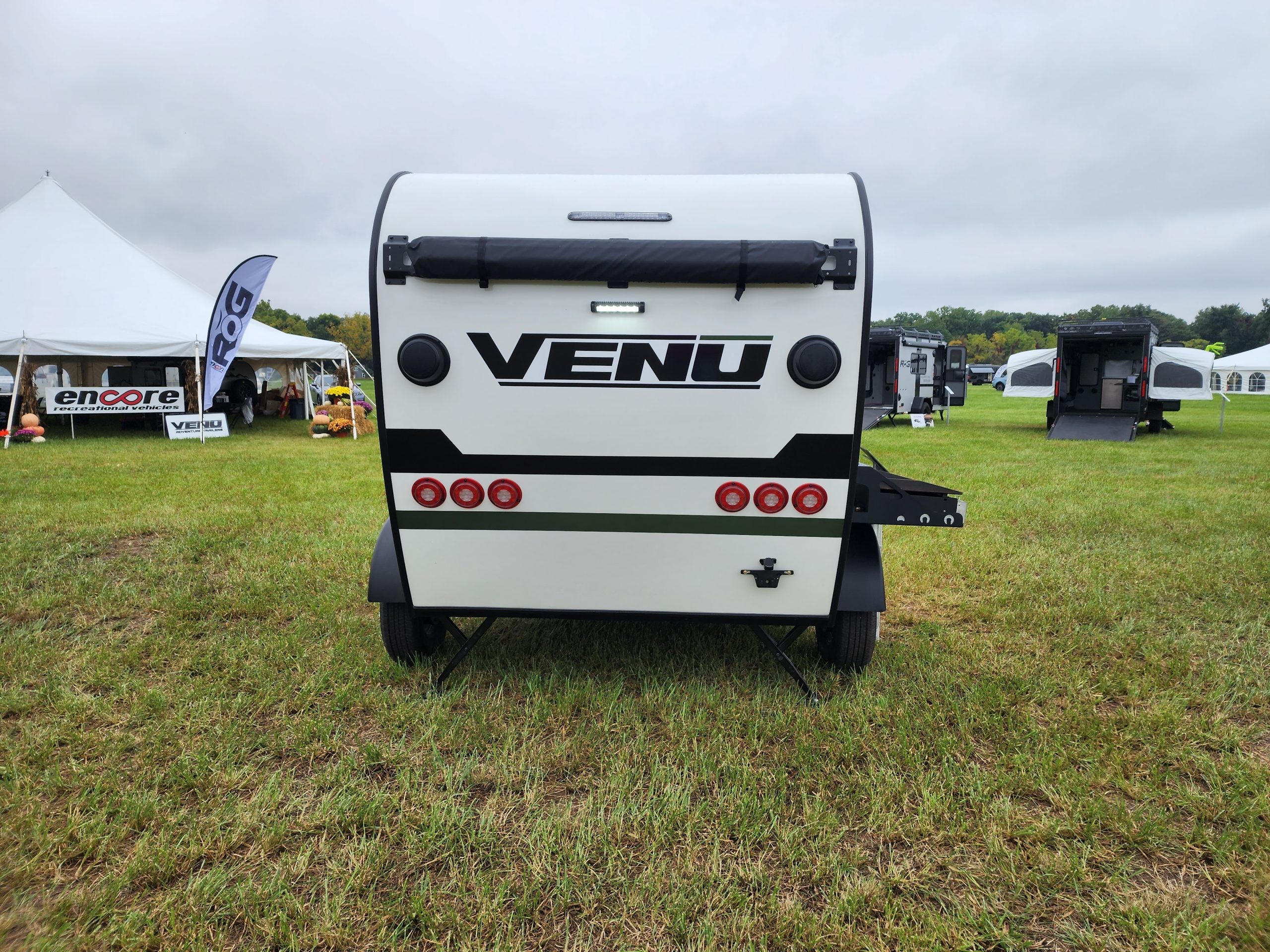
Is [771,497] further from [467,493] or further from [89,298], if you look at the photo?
[89,298]

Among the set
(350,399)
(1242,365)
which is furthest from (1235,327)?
(350,399)

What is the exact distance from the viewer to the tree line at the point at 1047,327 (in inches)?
3056

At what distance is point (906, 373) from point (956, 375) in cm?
487

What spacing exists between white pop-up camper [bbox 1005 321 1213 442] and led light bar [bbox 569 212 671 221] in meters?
15.5

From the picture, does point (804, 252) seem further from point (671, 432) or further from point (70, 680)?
point (70, 680)

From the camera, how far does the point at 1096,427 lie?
1608 centimetres

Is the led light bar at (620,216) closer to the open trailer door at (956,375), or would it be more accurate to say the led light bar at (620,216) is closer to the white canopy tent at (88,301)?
the white canopy tent at (88,301)

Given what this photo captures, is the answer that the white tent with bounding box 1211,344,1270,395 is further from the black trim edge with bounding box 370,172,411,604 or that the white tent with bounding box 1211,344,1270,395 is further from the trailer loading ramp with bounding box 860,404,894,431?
the black trim edge with bounding box 370,172,411,604

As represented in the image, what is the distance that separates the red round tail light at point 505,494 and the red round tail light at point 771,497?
1.07 metres

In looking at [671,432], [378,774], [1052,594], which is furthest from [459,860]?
[1052,594]

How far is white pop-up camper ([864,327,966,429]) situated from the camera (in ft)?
61.8

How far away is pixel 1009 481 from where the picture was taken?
403 inches

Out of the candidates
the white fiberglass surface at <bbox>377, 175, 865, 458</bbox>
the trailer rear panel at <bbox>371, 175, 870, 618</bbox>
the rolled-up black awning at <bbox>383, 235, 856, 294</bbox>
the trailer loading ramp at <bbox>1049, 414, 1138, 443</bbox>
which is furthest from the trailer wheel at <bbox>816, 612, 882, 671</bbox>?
the trailer loading ramp at <bbox>1049, 414, 1138, 443</bbox>

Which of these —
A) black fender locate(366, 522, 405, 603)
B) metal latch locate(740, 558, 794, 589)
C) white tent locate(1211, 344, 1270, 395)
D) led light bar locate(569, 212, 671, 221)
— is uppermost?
white tent locate(1211, 344, 1270, 395)
